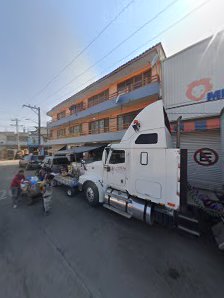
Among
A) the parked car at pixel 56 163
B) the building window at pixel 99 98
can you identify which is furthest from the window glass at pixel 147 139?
the building window at pixel 99 98

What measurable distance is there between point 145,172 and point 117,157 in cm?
151

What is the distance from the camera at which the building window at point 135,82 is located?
12530mm

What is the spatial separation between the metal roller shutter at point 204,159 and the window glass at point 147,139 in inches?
186

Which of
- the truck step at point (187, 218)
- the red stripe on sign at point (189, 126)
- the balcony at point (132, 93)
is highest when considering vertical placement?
the balcony at point (132, 93)

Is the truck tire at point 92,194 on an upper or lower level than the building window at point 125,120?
lower

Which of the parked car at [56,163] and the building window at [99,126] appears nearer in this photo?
the parked car at [56,163]

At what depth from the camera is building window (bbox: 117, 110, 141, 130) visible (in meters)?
13.9

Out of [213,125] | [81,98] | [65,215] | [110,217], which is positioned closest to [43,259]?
[65,215]

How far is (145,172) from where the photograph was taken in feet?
16.6

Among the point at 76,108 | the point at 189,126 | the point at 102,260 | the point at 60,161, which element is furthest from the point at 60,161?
the point at 76,108

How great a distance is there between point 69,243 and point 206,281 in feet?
11.2

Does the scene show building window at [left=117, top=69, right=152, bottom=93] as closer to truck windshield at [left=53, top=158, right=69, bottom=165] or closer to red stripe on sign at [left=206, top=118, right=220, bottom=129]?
red stripe on sign at [left=206, top=118, right=220, bottom=129]

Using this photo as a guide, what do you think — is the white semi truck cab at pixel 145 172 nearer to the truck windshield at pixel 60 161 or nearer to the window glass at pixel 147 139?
the window glass at pixel 147 139

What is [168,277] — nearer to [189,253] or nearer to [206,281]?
[206,281]
